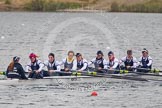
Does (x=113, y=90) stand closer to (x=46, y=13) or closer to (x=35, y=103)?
(x=35, y=103)

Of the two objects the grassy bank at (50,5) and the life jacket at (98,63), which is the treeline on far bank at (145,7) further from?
the life jacket at (98,63)

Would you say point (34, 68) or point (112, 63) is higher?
point (112, 63)

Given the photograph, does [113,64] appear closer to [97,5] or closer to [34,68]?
[34,68]

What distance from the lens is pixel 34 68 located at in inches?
1473

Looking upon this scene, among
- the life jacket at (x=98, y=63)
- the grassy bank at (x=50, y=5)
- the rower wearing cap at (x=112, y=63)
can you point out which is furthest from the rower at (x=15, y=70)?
the grassy bank at (x=50, y=5)

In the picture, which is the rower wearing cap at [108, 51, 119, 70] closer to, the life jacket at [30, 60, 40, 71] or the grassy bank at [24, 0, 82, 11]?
the life jacket at [30, 60, 40, 71]

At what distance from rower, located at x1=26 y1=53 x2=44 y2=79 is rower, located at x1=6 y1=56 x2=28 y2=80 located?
0.65 m

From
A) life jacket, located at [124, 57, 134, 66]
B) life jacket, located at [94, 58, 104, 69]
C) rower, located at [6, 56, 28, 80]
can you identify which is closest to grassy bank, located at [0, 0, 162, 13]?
life jacket, located at [124, 57, 134, 66]

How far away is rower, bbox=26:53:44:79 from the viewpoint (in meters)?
36.5

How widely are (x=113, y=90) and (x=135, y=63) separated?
5.43 meters

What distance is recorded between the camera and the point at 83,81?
124 ft

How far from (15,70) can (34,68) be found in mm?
1721

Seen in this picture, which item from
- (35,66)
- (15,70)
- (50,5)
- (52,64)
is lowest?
(15,70)

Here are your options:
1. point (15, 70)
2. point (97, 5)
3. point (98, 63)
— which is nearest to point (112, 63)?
point (98, 63)
